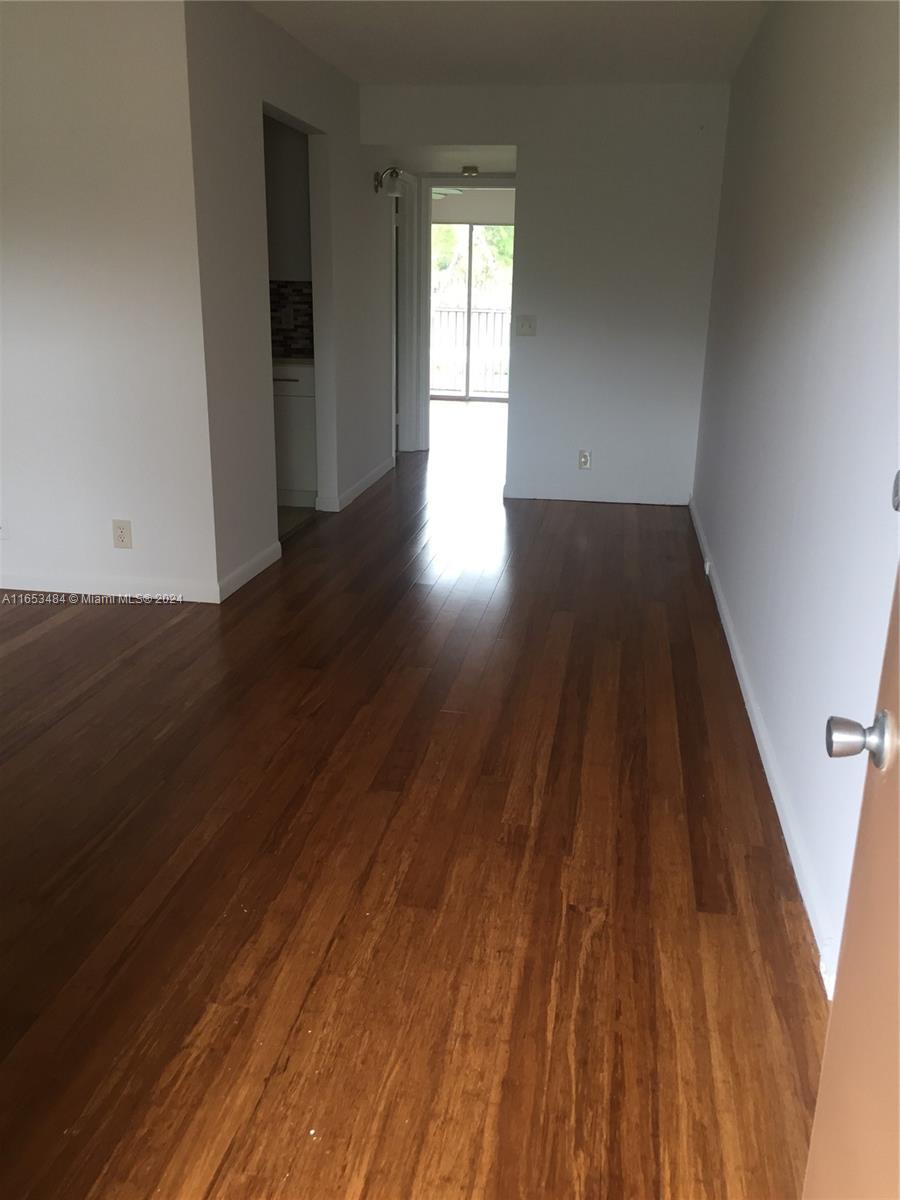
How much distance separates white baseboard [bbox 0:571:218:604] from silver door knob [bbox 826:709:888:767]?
3.22 m

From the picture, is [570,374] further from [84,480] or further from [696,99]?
[84,480]

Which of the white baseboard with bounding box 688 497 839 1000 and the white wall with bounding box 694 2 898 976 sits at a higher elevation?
the white wall with bounding box 694 2 898 976

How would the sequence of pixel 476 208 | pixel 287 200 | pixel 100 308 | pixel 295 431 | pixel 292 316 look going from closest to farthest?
1. pixel 100 308
2. pixel 287 200
3. pixel 292 316
4. pixel 295 431
5. pixel 476 208

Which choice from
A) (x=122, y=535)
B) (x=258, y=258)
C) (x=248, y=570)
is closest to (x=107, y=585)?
(x=122, y=535)

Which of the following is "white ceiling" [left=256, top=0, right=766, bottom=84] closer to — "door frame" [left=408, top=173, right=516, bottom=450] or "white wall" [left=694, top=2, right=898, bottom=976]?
"white wall" [left=694, top=2, right=898, bottom=976]

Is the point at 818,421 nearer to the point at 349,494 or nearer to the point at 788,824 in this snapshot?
the point at 788,824

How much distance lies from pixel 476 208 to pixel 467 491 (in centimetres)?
565

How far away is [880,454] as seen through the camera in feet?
5.58

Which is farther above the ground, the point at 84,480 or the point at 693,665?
the point at 84,480

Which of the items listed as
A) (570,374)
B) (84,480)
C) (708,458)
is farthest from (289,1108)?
(570,374)

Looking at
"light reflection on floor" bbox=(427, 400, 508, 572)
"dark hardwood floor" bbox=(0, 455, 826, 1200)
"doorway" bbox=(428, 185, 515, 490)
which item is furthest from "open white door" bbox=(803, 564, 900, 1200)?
"doorway" bbox=(428, 185, 515, 490)

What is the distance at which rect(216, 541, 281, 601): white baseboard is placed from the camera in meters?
3.95

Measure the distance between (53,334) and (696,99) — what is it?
3.59 meters

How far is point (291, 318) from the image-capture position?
17.3 feet
